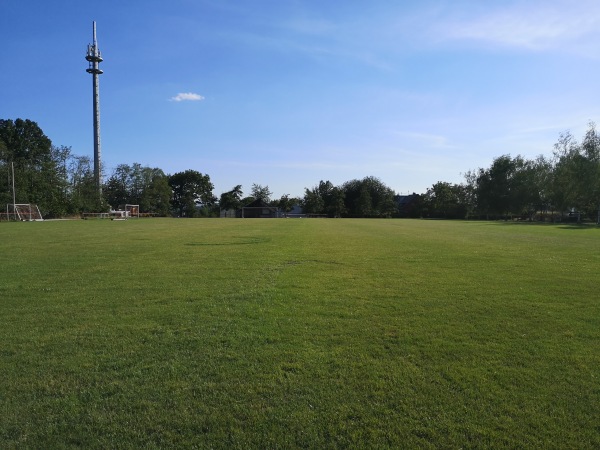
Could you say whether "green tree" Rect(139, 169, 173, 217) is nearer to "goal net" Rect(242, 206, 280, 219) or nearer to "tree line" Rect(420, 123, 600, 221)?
"goal net" Rect(242, 206, 280, 219)

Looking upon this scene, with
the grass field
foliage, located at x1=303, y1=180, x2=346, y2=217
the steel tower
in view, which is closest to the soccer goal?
the steel tower

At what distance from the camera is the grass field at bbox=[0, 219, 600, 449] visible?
3.64 m

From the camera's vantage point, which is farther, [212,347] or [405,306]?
[405,306]

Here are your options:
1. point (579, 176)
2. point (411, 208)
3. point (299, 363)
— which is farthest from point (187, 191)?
point (299, 363)

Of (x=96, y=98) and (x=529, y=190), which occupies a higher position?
(x=96, y=98)

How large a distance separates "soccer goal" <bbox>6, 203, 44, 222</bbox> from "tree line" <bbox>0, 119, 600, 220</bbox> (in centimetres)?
436

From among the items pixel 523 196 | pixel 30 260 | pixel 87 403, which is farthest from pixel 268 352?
pixel 523 196

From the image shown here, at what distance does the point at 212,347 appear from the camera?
220 inches

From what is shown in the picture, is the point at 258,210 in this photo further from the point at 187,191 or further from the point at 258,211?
the point at 187,191

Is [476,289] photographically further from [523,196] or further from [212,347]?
[523,196]

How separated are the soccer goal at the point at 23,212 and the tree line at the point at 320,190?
4362 millimetres

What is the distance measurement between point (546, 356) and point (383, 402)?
106 inches

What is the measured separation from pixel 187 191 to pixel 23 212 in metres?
64.9

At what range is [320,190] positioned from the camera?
130875 mm
